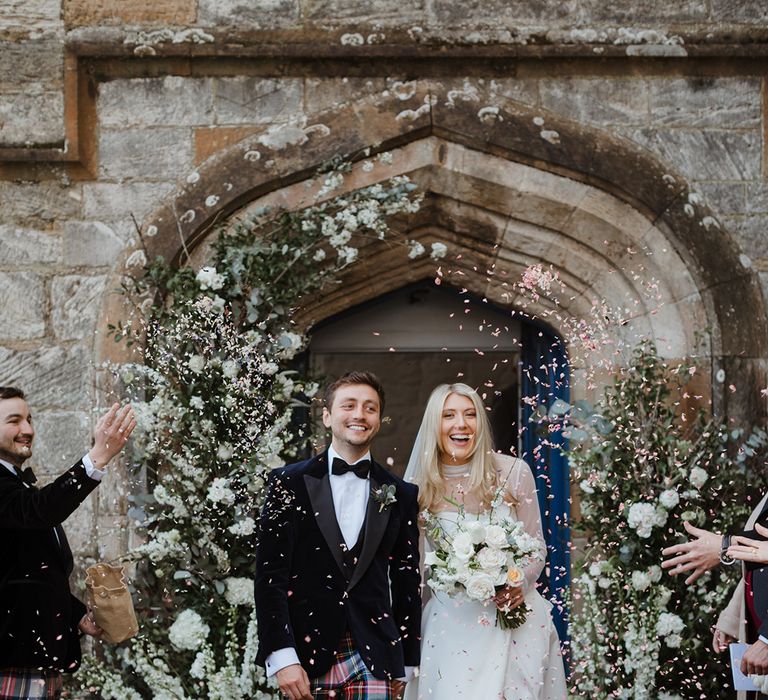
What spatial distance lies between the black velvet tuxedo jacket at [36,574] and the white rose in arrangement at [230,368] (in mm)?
1132

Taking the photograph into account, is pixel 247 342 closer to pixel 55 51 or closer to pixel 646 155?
pixel 55 51

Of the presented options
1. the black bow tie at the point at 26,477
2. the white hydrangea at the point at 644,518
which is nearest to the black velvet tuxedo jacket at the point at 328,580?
the black bow tie at the point at 26,477

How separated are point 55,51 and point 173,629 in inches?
97.4

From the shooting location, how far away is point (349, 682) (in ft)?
11.3

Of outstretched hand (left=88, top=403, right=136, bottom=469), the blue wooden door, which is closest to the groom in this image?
outstretched hand (left=88, top=403, right=136, bottom=469)

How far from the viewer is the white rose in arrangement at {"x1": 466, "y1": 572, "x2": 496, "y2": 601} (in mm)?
3566

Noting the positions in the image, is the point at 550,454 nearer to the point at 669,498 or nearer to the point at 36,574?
the point at 669,498

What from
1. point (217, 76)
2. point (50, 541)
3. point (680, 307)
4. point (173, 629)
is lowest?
point (173, 629)

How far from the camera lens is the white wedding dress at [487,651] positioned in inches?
151

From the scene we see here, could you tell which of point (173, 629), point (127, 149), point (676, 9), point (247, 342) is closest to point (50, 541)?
point (173, 629)

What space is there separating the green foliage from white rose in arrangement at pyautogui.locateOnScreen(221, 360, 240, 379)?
1.39 meters

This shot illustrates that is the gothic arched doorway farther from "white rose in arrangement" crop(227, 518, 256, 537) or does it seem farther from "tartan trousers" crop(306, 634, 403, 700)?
"tartan trousers" crop(306, 634, 403, 700)

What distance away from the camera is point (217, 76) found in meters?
4.85

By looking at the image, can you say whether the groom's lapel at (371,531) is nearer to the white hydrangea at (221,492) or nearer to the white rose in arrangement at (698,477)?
the white hydrangea at (221,492)
